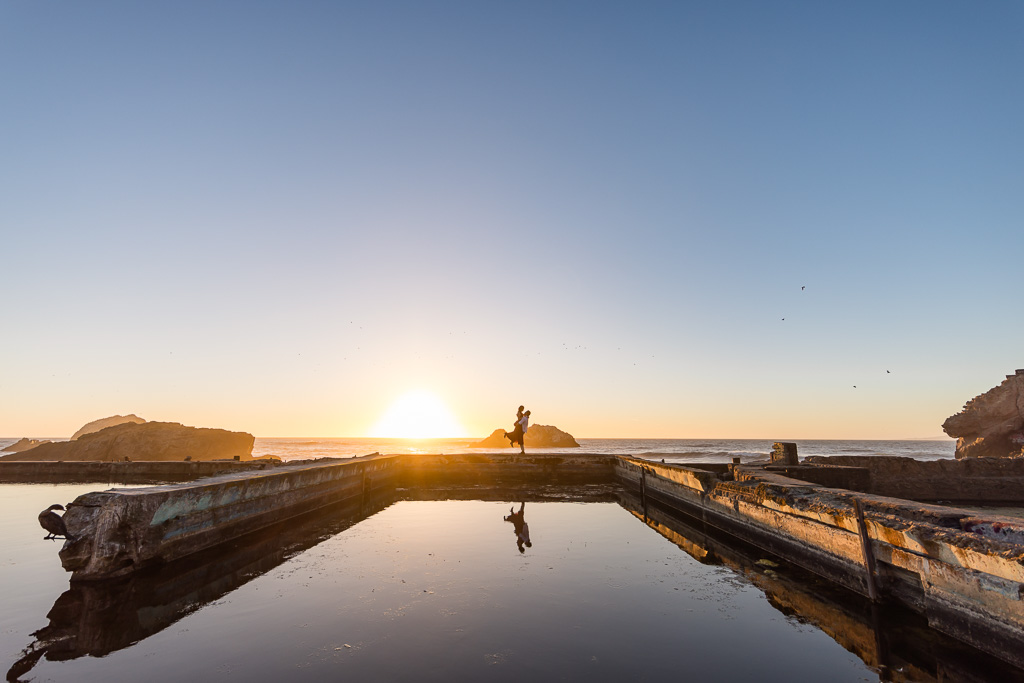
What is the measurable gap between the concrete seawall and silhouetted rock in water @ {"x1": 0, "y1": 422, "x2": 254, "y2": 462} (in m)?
41.3

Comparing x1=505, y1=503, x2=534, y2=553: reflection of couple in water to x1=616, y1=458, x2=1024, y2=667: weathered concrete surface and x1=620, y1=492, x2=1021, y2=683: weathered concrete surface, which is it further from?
x1=616, y1=458, x2=1024, y2=667: weathered concrete surface

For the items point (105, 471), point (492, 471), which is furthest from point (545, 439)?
point (105, 471)

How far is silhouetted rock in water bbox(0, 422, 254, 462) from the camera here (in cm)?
4253

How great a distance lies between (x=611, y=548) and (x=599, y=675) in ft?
17.3

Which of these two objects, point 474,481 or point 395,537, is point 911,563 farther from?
point 474,481

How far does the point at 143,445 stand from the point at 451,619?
58.6 metres

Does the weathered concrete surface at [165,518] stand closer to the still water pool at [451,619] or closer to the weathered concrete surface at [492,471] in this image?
the still water pool at [451,619]

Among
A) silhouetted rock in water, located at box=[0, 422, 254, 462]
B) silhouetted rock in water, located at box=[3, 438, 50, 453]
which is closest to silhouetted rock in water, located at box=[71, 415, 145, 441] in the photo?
silhouetted rock in water, located at box=[3, 438, 50, 453]

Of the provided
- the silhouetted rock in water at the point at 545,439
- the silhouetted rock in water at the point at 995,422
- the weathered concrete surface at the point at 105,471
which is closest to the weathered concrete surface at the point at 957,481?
the weathered concrete surface at the point at 105,471

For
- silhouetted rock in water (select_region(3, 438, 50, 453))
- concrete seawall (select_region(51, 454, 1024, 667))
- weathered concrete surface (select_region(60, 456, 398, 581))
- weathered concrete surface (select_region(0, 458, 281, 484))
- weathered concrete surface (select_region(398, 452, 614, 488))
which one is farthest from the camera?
silhouetted rock in water (select_region(3, 438, 50, 453))

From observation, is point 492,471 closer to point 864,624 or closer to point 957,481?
point 957,481

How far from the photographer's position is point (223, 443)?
197 feet

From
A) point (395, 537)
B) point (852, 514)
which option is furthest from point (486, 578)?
point (852, 514)

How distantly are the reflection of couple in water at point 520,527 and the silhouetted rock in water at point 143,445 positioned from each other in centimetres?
4114
